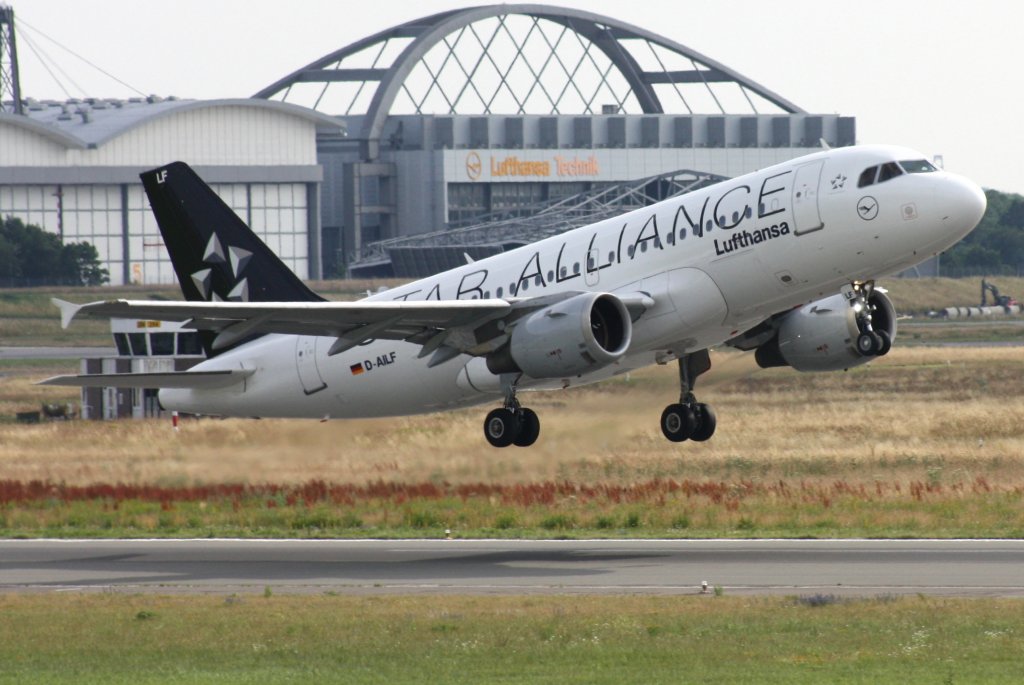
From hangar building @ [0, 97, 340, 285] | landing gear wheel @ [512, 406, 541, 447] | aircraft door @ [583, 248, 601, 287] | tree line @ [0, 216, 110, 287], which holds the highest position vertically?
hangar building @ [0, 97, 340, 285]

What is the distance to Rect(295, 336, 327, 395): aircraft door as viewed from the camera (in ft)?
142

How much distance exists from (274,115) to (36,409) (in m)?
81.0

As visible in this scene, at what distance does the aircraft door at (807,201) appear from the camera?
3559cm

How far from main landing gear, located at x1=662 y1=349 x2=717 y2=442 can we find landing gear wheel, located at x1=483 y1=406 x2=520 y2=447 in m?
4.00

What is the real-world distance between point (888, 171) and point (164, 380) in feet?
61.5

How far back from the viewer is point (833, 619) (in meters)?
28.7

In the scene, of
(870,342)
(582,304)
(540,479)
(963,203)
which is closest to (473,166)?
(540,479)

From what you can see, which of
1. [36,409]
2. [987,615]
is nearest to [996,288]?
[36,409]

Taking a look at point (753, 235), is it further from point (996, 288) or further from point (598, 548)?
point (996, 288)

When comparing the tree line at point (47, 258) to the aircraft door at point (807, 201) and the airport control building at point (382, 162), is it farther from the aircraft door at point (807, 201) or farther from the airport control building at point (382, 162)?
the aircraft door at point (807, 201)

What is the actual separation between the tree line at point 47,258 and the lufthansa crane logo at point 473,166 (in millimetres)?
40517

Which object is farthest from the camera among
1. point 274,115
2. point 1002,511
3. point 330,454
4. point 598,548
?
point 274,115

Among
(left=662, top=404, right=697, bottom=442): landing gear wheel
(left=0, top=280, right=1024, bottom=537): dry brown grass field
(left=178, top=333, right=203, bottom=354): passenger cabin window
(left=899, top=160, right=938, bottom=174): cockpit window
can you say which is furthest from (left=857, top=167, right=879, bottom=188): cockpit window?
(left=178, top=333, right=203, bottom=354): passenger cabin window

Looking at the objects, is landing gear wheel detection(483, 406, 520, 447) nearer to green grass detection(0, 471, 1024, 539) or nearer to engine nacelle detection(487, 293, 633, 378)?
engine nacelle detection(487, 293, 633, 378)
